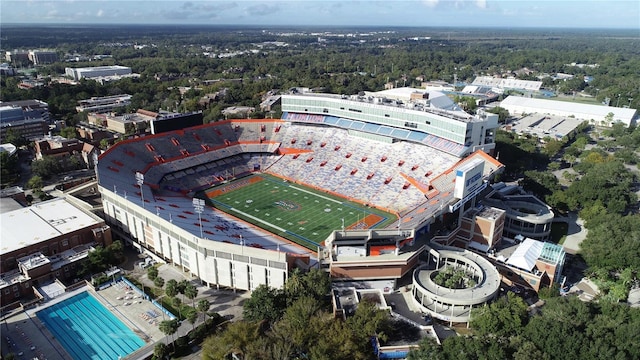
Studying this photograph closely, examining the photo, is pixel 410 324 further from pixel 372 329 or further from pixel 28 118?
pixel 28 118

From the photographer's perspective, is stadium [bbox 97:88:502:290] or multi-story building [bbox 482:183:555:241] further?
multi-story building [bbox 482:183:555:241]

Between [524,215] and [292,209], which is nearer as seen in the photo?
[524,215]

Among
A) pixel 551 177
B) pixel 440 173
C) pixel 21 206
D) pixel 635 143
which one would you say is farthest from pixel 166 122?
pixel 635 143

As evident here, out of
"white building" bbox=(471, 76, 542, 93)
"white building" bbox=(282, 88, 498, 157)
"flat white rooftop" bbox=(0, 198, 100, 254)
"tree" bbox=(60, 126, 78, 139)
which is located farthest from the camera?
"white building" bbox=(471, 76, 542, 93)

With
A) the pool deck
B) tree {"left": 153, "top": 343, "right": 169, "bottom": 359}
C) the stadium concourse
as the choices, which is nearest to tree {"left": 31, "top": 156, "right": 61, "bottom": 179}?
the stadium concourse

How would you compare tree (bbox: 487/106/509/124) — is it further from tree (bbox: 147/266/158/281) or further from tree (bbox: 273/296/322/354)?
tree (bbox: 147/266/158/281)

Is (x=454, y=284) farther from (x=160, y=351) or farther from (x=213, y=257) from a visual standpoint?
(x=160, y=351)

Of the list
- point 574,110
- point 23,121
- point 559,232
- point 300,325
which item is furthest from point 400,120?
point 23,121
